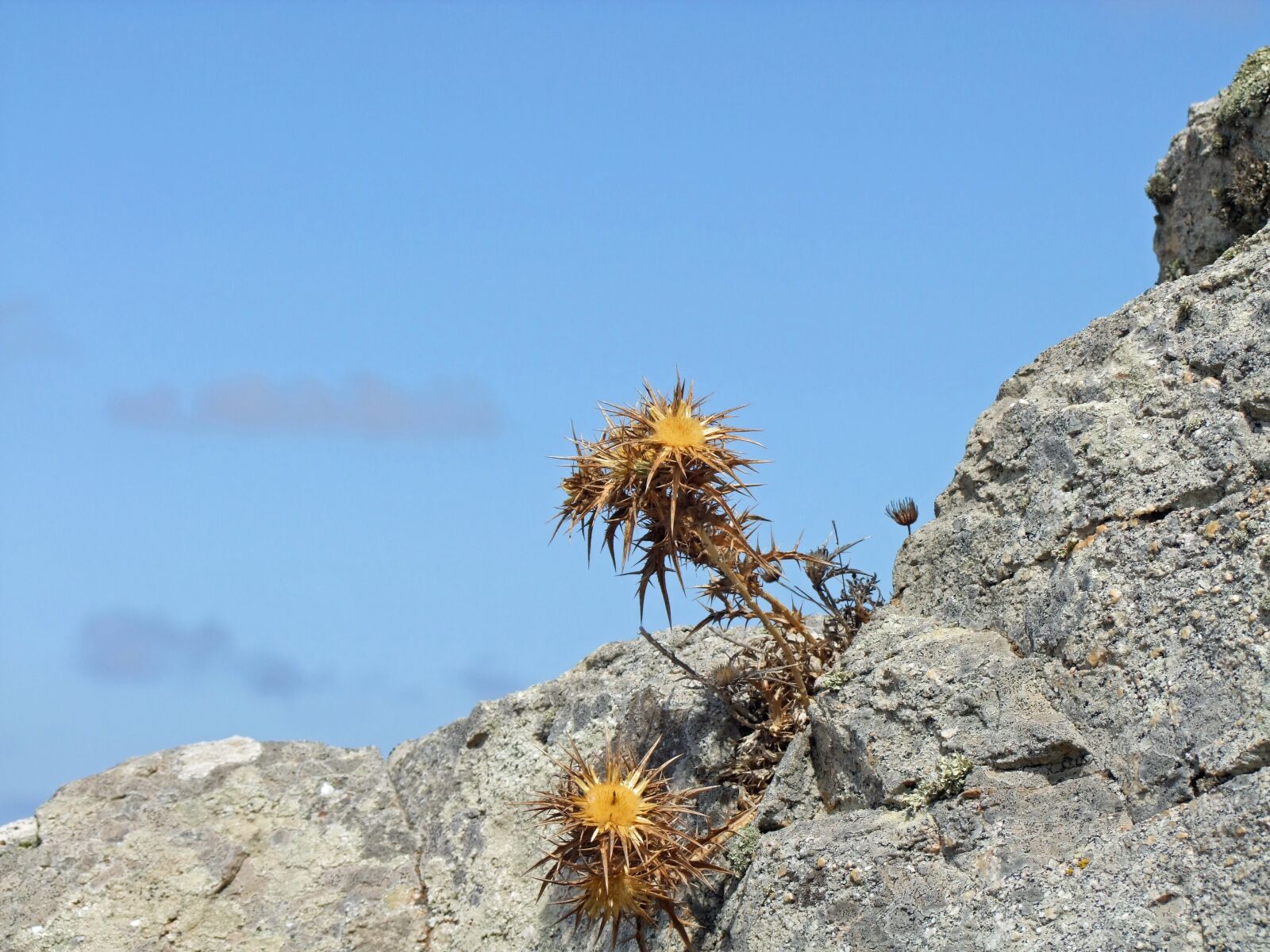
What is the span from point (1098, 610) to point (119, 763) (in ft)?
22.9

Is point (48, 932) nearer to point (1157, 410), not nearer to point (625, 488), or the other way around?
point (625, 488)

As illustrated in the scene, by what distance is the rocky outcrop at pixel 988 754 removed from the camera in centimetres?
583

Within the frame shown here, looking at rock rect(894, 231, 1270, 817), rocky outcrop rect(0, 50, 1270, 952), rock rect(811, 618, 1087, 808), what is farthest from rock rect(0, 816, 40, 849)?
rock rect(894, 231, 1270, 817)

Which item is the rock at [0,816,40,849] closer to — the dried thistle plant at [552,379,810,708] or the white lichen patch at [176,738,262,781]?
the white lichen patch at [176,738,262,781]

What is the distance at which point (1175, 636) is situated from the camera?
6.17 m

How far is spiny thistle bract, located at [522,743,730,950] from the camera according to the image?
6898 mm

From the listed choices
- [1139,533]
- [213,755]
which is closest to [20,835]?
[213,755]

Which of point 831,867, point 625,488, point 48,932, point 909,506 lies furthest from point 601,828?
point 48,932

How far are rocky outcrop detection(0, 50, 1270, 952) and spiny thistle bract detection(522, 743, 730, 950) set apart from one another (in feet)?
1.20

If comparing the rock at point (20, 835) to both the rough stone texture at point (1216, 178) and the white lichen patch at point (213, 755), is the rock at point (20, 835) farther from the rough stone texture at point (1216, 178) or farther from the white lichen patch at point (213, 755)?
the rough stone texture at point (1216, 178)

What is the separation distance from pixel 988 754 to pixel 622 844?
6.03ft

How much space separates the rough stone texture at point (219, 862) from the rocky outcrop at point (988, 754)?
0.06ft

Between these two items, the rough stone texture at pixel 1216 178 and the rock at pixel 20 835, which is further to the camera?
the rock at pixel 20 835

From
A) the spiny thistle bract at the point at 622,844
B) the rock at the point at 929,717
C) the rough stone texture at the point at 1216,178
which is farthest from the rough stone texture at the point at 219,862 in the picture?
the rough stone texture at the point at 1216,178
